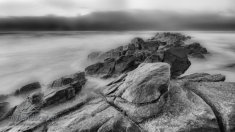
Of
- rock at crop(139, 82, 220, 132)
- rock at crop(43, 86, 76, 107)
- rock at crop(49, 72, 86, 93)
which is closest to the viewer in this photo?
rock at crop(139, 82, 220, 132)

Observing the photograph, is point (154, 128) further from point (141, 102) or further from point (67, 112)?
point (67, 112)

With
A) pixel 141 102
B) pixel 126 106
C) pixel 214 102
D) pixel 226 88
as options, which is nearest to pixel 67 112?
pixel 126 106

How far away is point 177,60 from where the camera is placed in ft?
39.4

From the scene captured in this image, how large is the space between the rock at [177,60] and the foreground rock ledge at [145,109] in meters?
2.87

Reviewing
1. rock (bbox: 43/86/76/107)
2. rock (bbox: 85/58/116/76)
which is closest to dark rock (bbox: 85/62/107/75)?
rock (bbox: 85/58/116/76)

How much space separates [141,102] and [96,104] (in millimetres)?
1868

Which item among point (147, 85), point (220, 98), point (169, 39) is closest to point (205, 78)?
point (220, 98)

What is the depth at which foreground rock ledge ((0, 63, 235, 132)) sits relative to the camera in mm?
6133

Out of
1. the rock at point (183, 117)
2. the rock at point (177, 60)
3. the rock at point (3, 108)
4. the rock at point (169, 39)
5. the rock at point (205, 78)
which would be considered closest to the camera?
the rock at point (183, 117)

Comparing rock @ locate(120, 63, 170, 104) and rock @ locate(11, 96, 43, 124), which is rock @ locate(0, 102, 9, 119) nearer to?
rock @ locate(11, 96, 43, 124)

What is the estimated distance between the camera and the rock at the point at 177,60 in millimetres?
11484

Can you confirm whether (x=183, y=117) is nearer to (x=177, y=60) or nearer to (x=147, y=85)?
(x=147, y=85)

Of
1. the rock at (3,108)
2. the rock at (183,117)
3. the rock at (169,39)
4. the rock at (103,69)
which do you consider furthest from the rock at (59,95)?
the rock at (169,39)

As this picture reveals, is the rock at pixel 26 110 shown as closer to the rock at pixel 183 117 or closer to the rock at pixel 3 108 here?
the rock at pixel 3 108
